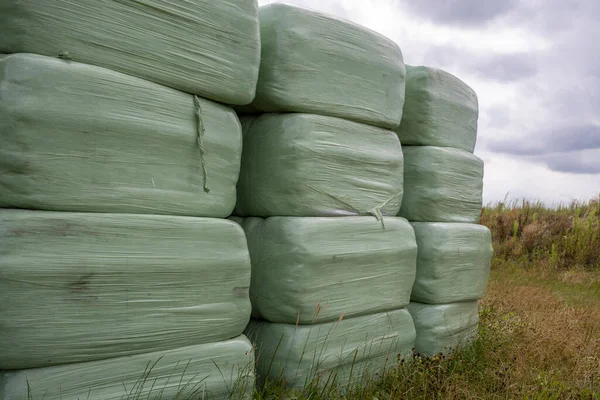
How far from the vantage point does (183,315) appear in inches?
75.9

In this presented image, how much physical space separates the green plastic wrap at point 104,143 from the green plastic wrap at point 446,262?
56.0 inches

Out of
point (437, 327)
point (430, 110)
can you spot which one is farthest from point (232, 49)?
point (437, 327)

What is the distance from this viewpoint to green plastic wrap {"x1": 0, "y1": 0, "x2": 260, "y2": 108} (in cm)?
168

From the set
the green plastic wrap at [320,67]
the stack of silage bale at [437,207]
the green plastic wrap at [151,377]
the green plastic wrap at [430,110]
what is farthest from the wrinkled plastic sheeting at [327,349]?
the green plastic wrap at [430,110]

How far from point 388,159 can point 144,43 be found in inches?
50.7

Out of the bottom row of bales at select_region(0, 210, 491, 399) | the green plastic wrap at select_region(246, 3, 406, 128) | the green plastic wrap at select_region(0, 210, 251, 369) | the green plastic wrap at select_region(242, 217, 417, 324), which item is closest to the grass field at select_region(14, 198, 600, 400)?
the bottom row of bales at select_region(0, 210, 491, 399)

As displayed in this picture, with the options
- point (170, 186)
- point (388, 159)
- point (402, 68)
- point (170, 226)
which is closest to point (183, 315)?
point (170, 226)

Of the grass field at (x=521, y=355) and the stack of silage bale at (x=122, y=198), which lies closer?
the stack of silage bale at (x=122, y=198)

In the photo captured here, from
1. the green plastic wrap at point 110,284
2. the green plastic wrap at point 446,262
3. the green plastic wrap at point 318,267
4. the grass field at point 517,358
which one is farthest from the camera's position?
the green plastic wrap at point 446,262

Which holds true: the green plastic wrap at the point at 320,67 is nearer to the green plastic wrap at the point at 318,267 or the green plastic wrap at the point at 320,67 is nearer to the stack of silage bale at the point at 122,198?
the stack of silage bale at the point at 122,198

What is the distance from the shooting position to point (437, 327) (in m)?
3.13

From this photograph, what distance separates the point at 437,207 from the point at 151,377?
1868 millimetres

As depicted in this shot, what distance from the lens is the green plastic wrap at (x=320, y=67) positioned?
7.61 feet

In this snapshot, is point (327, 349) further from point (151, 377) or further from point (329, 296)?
point (151, 377)
